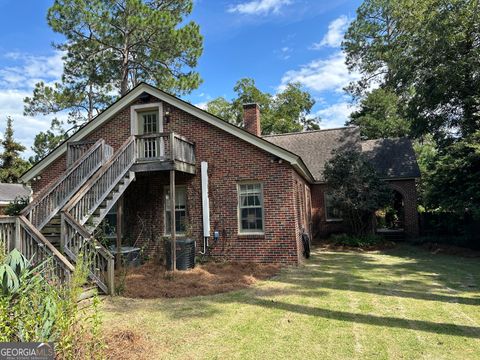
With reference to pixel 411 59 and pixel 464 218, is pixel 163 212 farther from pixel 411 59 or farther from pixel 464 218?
pixel 411 59

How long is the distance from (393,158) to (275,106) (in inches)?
940

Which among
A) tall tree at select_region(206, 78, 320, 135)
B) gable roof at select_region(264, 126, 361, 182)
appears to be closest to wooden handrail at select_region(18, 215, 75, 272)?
gable roof at select_region(264, 126, 361, 182)

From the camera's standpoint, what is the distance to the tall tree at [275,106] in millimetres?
39656

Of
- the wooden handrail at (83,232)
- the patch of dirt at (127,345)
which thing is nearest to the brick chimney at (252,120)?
the wooden handrail at (83,232)

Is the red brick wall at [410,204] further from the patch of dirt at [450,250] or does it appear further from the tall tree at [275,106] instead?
the tall tree at [275,106]

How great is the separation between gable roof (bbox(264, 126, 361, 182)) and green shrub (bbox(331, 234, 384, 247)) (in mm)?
4345

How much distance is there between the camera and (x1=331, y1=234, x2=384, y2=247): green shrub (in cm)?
1536

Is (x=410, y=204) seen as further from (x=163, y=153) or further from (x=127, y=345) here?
(x=127, y=345)

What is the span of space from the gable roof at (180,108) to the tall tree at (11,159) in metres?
31.1

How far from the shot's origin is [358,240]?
51.0 feet

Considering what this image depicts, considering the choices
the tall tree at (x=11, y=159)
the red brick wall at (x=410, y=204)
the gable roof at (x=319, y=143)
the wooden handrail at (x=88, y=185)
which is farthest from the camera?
the tall tree at (x=11, y=159)

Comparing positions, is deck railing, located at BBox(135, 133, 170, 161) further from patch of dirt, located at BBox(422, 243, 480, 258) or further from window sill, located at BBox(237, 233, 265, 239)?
patch of dirt, located at BBox(422, 243, 480, 258)

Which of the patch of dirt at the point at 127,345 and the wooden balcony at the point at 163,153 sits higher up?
the wooden balcony at the point at 163,153

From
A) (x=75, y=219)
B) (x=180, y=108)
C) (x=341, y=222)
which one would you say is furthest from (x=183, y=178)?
(x=341, y=222)
